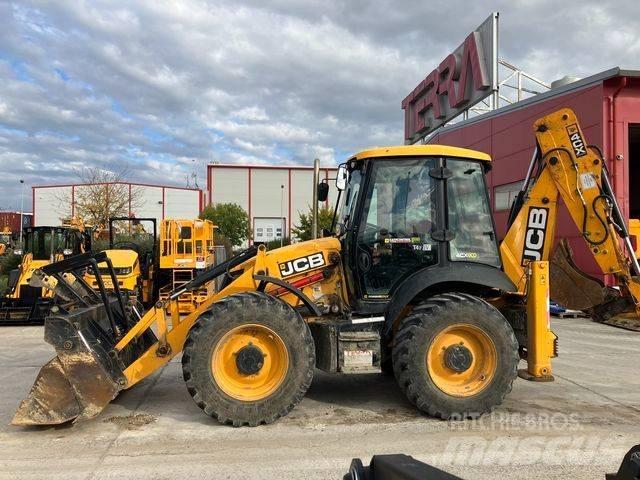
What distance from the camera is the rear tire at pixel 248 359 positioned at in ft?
15.8

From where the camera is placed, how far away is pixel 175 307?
5.46 m

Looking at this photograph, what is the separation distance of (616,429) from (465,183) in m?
2.73

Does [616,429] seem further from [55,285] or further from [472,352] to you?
[55,285]

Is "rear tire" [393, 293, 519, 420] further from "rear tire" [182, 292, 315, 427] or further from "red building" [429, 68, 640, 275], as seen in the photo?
"red building" [429, 68, 640, 275]

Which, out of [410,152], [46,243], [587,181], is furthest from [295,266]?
[46,243]

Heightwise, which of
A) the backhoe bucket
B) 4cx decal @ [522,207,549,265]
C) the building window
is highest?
the building window

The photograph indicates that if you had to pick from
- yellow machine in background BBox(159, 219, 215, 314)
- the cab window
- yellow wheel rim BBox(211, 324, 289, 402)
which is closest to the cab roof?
the cab window

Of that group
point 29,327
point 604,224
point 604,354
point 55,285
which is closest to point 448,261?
point 604,224

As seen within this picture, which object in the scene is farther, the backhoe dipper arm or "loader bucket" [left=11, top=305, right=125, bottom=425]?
the backhoe dipper arm

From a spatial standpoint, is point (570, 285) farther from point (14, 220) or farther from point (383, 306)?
point (14, 220)

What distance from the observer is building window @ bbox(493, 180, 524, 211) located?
15656 mm

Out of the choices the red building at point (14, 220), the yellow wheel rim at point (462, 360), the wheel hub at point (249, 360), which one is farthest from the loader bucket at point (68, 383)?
the red building at point (14, 220)

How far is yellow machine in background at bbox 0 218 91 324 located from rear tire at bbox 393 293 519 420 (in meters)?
10.1

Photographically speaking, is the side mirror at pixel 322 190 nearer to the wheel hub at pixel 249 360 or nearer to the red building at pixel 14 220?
the wheel hub at pixel 249 360
